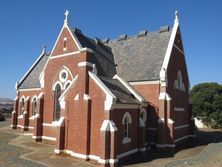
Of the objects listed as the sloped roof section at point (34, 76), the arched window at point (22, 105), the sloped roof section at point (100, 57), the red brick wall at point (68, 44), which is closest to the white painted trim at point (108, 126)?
the sloped roof section at point (100, 57)

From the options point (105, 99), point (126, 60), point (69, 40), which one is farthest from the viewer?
point (126, 60)

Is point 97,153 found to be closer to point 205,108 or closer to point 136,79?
point 136,79

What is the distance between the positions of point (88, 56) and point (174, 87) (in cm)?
1087

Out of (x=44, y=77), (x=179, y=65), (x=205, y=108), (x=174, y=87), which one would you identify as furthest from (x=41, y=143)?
(x=205, y=108)

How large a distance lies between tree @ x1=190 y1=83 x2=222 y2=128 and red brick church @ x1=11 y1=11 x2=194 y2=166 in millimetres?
18502

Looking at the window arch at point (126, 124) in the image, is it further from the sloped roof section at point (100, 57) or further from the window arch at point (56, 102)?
the window arch at point (56, 102)

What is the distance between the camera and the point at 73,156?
65.7ft

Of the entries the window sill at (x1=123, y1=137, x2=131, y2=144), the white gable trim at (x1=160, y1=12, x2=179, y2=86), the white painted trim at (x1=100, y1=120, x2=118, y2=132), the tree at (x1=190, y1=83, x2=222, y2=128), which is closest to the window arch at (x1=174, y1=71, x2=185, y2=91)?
the white gable trim at (x1=160, y1=12, x2=179, y2=86)

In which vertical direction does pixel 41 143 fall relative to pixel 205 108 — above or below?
below

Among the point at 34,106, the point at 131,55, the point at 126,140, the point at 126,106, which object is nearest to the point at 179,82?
the point at 131,55

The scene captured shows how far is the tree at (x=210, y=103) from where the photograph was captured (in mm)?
47812

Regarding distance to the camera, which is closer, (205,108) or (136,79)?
(136,79)

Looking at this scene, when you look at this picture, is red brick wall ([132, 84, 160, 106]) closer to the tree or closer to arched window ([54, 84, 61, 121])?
arched window ([54, 84, 61, 121])

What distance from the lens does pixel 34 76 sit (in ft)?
127
